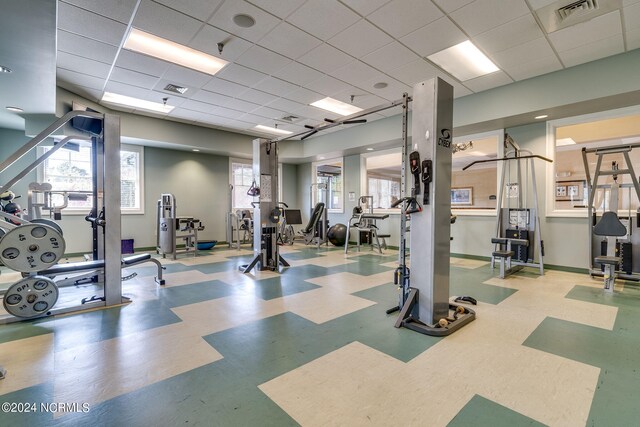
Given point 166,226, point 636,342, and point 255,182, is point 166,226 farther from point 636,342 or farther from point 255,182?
point 636,342

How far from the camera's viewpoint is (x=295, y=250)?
8102mm

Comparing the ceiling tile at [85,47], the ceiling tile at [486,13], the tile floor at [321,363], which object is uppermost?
the ceiling tile at [486,13]

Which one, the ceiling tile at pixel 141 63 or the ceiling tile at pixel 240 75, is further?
the ceiling tile at pixel 240 75

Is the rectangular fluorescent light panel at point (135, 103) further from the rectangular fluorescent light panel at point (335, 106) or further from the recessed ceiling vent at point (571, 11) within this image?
the recessed ceiling vent at point (571, 11)

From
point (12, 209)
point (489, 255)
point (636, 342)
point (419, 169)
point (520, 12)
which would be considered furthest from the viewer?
point (489, 255)

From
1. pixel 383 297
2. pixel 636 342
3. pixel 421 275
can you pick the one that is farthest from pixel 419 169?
pixel 636 342

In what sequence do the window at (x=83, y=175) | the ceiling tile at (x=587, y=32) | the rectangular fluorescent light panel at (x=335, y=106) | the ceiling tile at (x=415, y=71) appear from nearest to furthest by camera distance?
the ceiling tile at (x=587, y=32) → the ceiling tile at (x=415, y=71) → the rectangular fluorescent light panel at (x=335, y=106) → the window at (x=83, y=175)

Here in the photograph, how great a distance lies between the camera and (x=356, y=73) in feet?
16.0

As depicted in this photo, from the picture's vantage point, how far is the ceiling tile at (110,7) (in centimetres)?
313

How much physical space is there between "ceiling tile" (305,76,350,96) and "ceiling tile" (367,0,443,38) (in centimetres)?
159

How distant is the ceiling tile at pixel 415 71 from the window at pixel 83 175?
6042mm

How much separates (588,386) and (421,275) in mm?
1322

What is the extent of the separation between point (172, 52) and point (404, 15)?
3336 millimetres

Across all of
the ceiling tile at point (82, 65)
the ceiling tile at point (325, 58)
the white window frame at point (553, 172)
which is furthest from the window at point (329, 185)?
the ceiling tile at point (82, 65)
